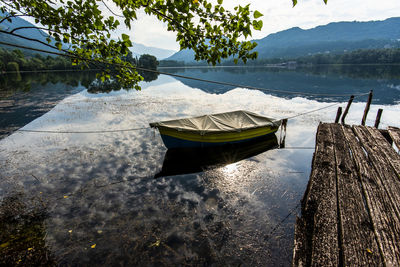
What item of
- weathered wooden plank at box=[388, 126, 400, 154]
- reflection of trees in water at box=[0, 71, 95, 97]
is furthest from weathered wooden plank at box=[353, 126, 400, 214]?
reflection of trees in water at box=[0, 71, 95, 97]

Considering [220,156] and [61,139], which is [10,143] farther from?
[220,156]

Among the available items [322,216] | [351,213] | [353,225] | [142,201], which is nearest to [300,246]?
[322,216]

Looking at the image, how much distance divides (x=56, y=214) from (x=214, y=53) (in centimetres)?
933

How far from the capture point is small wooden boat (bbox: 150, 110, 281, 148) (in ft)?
44.8

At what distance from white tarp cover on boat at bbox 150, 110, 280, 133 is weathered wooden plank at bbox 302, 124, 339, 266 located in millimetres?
8067

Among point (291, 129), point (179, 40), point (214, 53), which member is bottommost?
point (291, 129)

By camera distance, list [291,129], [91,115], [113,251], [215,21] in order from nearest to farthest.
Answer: [215,21] < [113,251] < [291,129] < [91,115]

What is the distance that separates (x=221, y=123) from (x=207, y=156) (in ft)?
9.68

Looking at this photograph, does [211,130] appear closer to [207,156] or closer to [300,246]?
[207,156]

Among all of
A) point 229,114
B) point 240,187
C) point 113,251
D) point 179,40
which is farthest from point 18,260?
point 229,114

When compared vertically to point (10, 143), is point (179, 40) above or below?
above

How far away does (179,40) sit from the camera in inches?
213

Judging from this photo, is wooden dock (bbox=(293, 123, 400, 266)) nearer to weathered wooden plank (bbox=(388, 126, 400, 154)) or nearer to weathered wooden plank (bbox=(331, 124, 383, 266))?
weathered wooden plank (bbox=(331, 124, 383, 266))

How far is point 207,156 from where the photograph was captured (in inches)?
571
